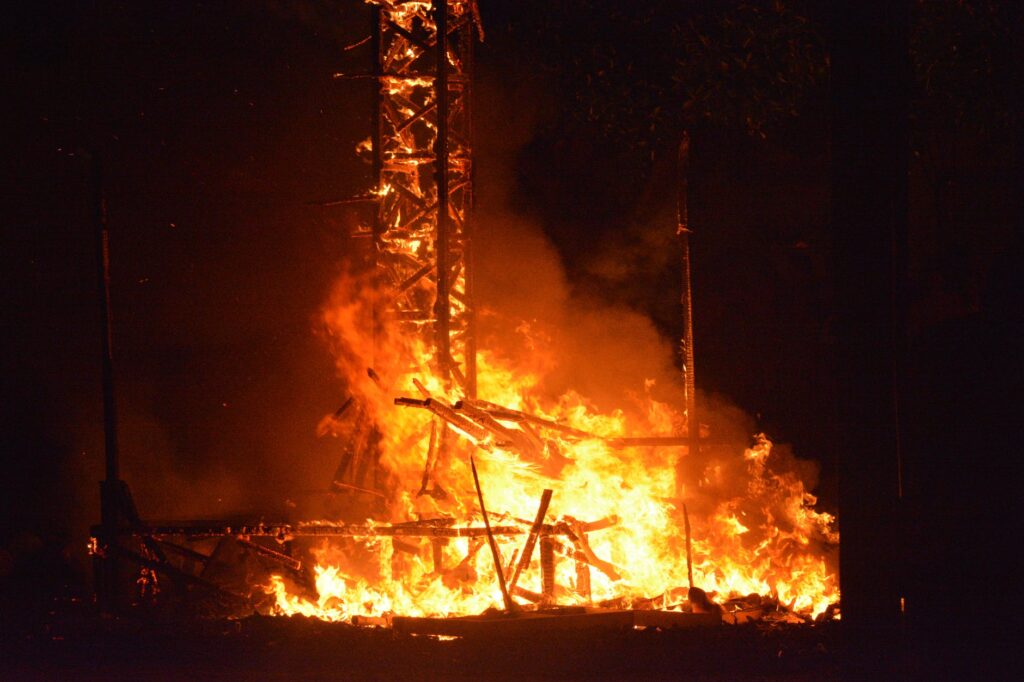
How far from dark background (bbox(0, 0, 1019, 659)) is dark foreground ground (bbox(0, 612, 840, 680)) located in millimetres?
4635

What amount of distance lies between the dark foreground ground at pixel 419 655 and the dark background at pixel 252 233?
15.2 ft

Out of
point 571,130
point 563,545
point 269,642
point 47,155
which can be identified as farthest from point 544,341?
point 47,155

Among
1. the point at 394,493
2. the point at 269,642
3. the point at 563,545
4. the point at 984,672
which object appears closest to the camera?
the point at 984,672

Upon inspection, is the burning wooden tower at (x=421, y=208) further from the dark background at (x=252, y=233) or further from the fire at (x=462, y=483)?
the dark background at (x=252, y=233)

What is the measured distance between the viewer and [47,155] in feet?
42.4

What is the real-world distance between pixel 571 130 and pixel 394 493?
6.43 metres

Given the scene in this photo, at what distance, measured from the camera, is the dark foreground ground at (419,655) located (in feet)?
25.6

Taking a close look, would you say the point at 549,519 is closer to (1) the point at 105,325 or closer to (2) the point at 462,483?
(2) the point at 462,483

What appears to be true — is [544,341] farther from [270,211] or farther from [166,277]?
[166,277]

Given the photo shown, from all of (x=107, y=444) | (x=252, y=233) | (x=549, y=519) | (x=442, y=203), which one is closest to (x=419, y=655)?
(x=549, y=519)

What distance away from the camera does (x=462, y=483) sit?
10156mm

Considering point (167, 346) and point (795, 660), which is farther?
point (167, 346)

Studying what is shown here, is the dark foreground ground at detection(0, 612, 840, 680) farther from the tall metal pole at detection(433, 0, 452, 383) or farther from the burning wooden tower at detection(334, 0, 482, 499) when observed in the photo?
the tall metal pole at detection(433, 0, 452, 383)

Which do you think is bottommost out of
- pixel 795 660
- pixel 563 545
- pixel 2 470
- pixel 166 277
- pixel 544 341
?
pixel 795 660
